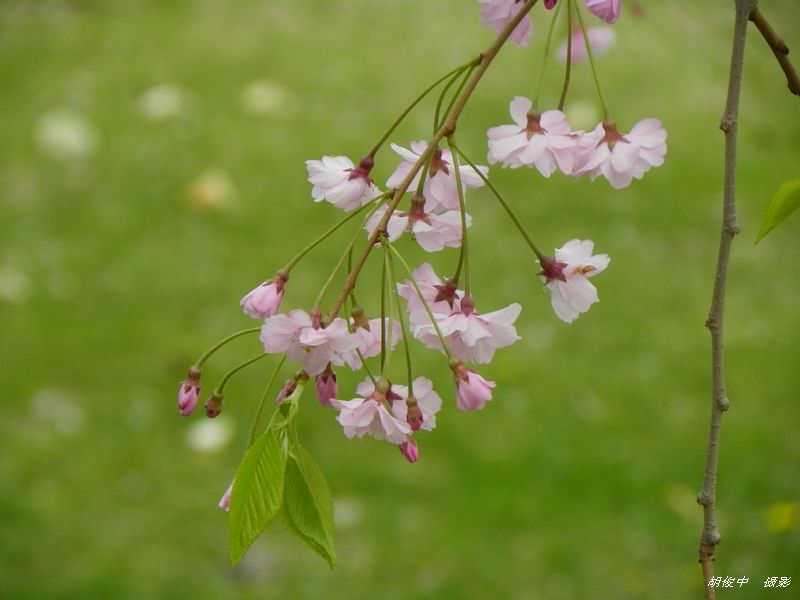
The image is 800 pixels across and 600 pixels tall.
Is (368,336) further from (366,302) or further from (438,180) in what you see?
(366,302)

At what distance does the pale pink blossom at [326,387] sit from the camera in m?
0.66

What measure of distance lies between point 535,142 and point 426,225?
103 mm

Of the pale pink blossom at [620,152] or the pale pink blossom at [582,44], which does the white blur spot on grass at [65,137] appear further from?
the pale pink blossom at [620,152]

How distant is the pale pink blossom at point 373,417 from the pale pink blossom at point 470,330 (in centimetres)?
5

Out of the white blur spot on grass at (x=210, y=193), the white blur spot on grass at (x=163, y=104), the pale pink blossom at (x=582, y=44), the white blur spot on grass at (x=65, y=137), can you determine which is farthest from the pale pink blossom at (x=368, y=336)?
the white blur spot on grass at (x=163, y=104)

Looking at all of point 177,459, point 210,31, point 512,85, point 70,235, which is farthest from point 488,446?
point 210,31

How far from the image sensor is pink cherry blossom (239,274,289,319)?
25.2 inches

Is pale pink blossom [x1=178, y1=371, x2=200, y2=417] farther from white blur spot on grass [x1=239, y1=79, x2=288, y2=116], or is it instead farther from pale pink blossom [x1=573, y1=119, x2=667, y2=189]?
white blur spot on grass [x1=239, y1=79, x2=288, y2=116]

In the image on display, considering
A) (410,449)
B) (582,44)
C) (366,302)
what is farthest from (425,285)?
(366,302)

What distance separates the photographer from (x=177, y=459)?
109 inches

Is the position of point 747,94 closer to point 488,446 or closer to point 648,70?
point 648,70

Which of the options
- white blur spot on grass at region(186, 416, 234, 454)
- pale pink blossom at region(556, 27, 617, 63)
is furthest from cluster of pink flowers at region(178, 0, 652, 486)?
white blur spot on grass at region(186, 416, 234, 454)

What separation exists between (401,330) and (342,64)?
13.0ft

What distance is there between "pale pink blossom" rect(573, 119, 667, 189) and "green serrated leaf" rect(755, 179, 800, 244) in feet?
0.25
